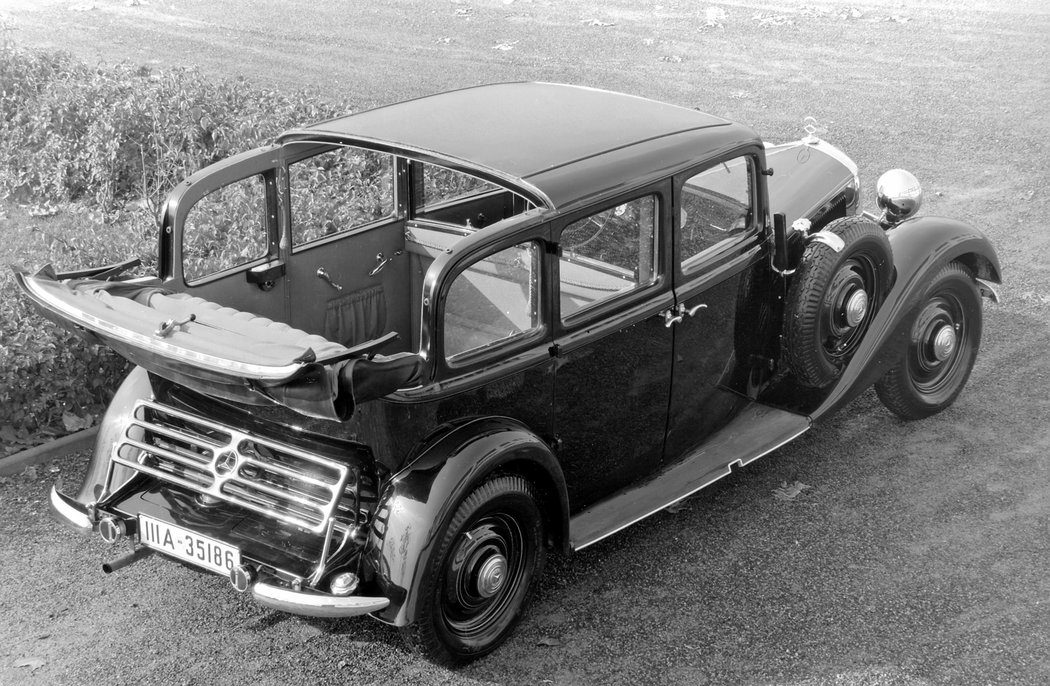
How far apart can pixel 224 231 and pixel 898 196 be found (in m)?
4.68

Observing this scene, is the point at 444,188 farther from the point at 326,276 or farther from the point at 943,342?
the point at 943,342

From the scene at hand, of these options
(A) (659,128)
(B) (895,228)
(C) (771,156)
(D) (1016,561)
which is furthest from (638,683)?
(C) (771,156)

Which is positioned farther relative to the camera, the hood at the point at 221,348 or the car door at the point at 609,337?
the car door at the point at 609,337

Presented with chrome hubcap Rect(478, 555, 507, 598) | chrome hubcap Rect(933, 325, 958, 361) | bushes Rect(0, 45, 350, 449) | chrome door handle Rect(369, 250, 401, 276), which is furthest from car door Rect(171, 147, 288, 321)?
chrome hubcap Rect(933, 325, 958, 361)

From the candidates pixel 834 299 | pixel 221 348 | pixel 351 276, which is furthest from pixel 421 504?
pixel 834 299

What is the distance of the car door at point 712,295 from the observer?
512cm

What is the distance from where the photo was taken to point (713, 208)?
17.4 feet

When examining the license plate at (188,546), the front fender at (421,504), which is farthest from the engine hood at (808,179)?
the license plate at (188,546)

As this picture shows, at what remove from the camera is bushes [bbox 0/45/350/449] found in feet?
27.2

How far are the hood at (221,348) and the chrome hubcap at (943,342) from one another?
360cm

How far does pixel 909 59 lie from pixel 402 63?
22.6ft

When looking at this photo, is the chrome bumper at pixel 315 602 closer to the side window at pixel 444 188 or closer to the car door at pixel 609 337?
the car door at pixel 609 337

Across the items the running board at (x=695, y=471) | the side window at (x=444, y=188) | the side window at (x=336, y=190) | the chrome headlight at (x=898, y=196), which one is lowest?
the running board at (x=695, y=471)

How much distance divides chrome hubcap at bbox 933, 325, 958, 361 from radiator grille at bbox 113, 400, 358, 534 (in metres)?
3.75
